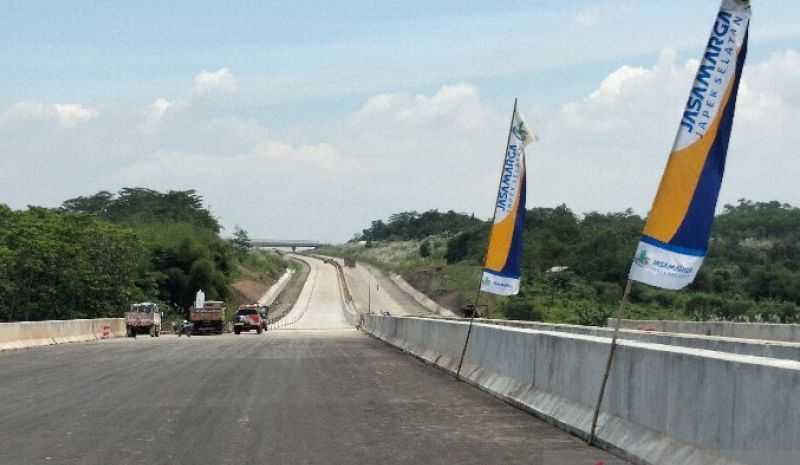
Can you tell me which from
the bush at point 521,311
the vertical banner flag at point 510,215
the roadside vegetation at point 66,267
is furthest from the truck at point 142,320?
the vertical banner flag at point 510,215

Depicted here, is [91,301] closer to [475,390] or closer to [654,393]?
[475,390]

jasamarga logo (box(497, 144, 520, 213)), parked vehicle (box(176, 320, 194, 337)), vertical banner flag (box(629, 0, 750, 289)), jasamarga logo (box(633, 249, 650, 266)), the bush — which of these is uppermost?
jasamarga logo (box(497, 144, 520, 213))

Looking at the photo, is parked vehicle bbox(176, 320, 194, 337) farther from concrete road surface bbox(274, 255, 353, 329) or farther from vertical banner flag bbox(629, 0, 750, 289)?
vertical banner flag bbox(629, 0, 750, 289)

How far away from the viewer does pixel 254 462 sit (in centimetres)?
1141

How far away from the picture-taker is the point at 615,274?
12244cm

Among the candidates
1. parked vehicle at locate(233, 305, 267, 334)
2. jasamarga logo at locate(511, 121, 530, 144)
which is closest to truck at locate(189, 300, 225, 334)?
parked vehicle at locate(233, 305, 267, 334)

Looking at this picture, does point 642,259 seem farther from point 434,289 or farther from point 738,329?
point 434,289

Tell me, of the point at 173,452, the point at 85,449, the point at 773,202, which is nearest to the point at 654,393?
the point at 173,452

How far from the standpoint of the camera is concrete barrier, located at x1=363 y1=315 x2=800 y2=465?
27.8ft

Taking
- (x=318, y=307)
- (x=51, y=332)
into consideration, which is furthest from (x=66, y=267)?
(x=51, y=332)

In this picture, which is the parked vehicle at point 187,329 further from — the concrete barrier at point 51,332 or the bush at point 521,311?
the bush at point 521,311

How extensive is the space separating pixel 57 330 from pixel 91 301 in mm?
51880

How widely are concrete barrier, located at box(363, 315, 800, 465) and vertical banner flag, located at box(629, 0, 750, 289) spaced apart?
868 mm

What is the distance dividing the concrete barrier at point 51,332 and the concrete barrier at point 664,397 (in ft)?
92.3
